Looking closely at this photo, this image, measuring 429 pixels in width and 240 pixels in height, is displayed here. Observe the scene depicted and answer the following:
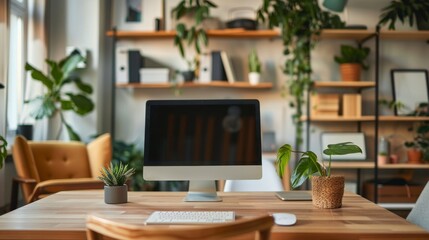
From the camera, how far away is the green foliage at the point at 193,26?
4.07 m

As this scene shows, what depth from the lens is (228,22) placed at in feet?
14.1

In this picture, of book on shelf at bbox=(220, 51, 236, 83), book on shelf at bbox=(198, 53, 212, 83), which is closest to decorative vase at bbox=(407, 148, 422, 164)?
book on shelf at bbox=(220, 51, 236, 83)

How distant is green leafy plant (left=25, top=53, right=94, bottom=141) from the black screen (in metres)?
2.12

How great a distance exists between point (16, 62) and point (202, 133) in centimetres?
281

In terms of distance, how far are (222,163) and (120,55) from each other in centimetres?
265

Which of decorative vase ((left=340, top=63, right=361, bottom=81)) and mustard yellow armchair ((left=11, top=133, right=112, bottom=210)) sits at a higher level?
decorative vase ((left=340, top=63, right=361, bottom=81))

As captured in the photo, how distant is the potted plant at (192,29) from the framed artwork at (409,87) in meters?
1.99

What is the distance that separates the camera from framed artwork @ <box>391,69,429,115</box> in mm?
4371

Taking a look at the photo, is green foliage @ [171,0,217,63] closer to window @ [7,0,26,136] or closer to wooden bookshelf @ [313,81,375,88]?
wooden bookshelf @ [313,81,375,88]

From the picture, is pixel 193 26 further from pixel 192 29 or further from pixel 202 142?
pixel 202 142

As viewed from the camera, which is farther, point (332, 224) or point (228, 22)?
point (228, 22)

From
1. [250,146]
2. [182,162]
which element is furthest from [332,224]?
[182,162]

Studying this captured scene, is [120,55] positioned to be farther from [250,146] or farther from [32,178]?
[250,146]

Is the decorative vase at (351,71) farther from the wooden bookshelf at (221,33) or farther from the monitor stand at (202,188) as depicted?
the monitor stand at (202,188)
